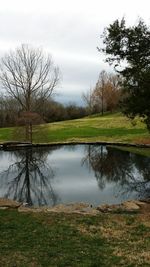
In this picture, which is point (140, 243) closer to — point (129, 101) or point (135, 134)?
point (129, 101)

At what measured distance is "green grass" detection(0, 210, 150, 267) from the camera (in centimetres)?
729

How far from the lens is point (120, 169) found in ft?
76.0

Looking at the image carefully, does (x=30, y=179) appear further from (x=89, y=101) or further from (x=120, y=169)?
(x=89, y=101)

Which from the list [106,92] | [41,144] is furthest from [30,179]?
[106,92]

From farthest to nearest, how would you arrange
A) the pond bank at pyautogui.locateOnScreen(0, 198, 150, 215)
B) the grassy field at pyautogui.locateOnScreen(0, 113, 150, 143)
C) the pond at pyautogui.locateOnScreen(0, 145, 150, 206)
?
the grassy field at pyautogui.locateOnScreen(0, 113, 150, 143)
the pond at pyautogui.locateOnScreen(0, 145, 150, 206)
the pond bank at pyautogui.locateOnScreen(0, 198, 150, 215)

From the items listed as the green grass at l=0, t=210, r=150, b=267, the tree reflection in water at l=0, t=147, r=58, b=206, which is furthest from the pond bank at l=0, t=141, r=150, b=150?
the green grass at l=0, t=210, r=150, b=267

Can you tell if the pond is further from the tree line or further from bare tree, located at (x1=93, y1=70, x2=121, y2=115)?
bare tree, located at (x1=93, y1=70, x2=121, y2=115)

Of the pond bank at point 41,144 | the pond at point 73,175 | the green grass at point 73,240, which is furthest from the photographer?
the pond bank at point 41,144

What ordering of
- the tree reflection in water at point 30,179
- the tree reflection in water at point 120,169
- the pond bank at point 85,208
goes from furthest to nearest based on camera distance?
the tree reflection in water at point 120,169 < the tree reflection in water at point 30,179 < the pond bank at point 85,208

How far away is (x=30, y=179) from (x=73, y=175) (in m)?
2.46

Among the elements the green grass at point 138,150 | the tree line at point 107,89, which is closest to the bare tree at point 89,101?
the tree line at point 107,89

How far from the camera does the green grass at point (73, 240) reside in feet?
23.9

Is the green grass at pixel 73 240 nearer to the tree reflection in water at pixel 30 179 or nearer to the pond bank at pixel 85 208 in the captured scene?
the pond bank at pixel 85 208

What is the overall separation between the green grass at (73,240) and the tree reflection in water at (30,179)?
184 inches
